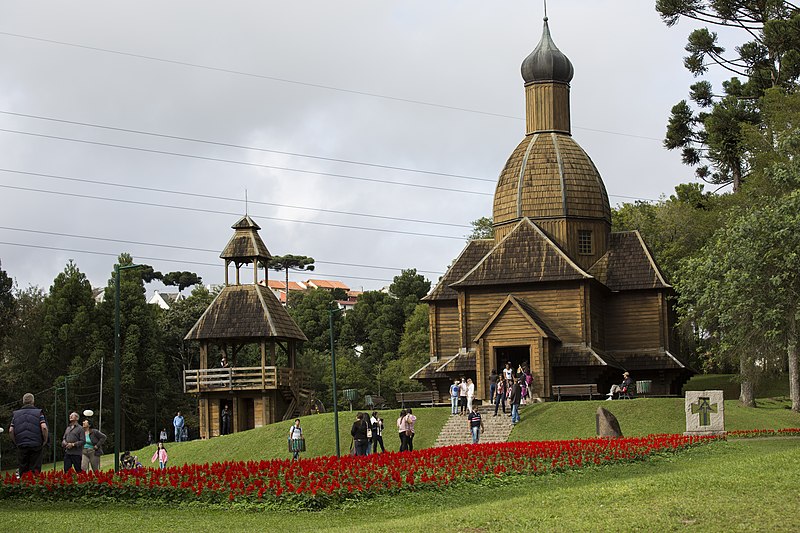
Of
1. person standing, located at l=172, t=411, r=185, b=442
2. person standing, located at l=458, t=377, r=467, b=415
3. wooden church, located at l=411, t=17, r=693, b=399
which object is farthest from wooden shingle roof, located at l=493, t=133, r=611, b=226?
person standing, located at l=172, t=411, r=185, b=442

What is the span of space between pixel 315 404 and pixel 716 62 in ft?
92.1

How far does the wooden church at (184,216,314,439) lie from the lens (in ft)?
190

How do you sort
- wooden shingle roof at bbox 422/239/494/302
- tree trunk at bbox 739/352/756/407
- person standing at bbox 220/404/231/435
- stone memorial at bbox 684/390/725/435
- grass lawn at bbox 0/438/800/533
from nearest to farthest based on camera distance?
grass lawn at bbox 0/438/800/533, stone memorial at bbox 684/390/725/435, tree trunk at bbox 739/352/756/407, wooden shingle roof at bbox 422/239/494/302, person standing at bbox 220/404/231/435

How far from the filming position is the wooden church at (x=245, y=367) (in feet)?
190

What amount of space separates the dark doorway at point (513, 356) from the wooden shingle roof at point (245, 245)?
48.3ft

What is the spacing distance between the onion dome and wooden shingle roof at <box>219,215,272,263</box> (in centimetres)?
1634

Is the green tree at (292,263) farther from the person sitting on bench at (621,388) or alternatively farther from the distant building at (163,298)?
the person sitting on bench at (621,388)

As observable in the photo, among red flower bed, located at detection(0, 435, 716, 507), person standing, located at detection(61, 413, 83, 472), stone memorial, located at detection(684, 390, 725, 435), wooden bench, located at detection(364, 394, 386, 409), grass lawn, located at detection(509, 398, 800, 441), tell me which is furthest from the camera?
wooden bench, located at detection(364, 394, 386, 409)

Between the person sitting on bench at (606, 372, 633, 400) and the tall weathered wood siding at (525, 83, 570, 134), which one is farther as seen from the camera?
the tall weathered wood siding at (525, 83, 570, 134)

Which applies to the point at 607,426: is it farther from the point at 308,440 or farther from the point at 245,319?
the point at 245,319

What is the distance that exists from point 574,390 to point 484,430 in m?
7.74

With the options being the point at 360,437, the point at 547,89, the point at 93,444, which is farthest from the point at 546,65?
the point at 93,444

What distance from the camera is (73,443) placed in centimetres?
2586

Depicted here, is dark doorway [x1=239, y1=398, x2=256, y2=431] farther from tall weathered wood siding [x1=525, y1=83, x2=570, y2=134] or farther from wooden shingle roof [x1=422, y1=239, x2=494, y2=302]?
tall weathered wood siding [x1=525, y1=83, x2=570, y2=134]
